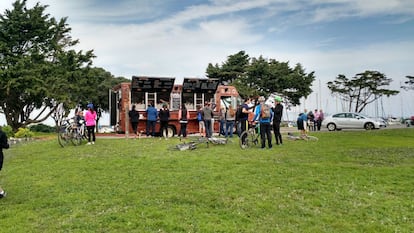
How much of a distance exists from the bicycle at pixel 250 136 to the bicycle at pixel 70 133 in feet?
22.5

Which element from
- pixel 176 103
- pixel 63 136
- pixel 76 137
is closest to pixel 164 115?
pixel 176 103

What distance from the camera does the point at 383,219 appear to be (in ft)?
20.0

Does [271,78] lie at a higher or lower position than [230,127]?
higher

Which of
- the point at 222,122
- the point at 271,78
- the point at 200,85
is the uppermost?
the point at 271,78

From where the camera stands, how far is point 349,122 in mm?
30328

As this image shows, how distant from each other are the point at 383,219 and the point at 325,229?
1.09 meters

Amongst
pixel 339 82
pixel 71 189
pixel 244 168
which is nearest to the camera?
pixel 71 189

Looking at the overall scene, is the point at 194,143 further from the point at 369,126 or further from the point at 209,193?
the point at 369,126

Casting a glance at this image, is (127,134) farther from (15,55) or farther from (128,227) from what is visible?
(15,55)

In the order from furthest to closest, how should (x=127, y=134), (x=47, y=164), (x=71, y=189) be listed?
(x=127, y=134) < (x=47, y=164) < (x=71, y=189)

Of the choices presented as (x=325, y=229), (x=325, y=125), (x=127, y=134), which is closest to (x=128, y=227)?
(x=325, y=229)

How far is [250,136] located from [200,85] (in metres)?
8.88

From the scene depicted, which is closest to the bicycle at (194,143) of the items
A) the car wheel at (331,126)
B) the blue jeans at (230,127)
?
the blue jeans at (230,127)

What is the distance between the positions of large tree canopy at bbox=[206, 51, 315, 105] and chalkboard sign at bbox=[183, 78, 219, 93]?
996 inches
